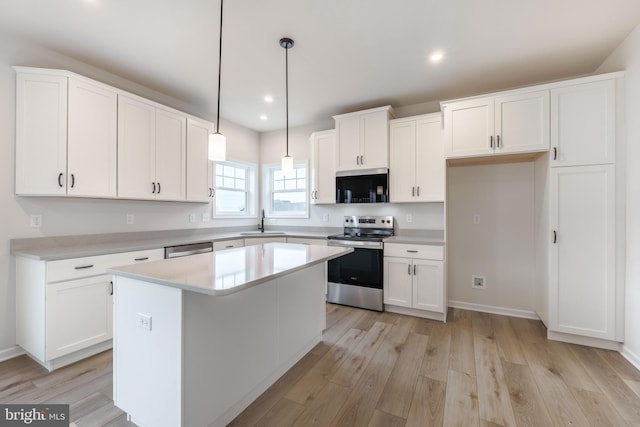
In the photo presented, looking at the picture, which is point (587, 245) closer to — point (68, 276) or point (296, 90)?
point (296, 90)

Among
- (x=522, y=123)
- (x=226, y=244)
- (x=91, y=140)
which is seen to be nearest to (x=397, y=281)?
(x=522, y=123)

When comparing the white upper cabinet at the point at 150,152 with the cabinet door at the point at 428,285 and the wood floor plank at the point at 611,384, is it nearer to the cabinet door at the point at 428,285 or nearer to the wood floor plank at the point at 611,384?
the cabinet door at the point at 428,285

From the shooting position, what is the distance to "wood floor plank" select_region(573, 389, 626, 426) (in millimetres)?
1639

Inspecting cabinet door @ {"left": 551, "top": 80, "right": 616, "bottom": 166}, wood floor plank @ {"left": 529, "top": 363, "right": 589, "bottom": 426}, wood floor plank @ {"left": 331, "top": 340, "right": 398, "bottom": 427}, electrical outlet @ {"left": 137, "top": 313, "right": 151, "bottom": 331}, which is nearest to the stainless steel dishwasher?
electrical outlet @ {"left": 137, "top": 313, "right": 151, "bottom": 331}

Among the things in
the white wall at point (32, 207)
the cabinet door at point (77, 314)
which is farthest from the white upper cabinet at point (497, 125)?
the cabinet door at point (77, 314)

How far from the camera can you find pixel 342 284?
3.65 metres

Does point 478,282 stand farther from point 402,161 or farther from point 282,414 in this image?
point 282,414

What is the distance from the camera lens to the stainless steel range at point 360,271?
3436 mm

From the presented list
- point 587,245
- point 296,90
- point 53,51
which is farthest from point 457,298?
point 53,51

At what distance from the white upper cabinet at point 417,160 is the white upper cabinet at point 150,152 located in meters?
2.69

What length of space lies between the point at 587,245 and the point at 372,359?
2.25m

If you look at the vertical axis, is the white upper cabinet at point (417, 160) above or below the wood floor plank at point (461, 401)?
above

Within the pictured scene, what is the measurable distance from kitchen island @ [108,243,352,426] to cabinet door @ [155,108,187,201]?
1675 mm

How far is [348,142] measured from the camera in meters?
3.82
